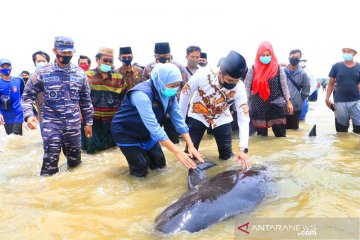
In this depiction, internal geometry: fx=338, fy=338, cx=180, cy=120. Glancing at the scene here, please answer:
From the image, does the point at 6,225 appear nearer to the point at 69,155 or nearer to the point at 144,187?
the point at 144,187

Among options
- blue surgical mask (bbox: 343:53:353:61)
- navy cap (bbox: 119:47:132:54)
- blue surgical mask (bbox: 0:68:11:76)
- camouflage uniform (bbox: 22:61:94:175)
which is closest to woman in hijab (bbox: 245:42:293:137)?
blue surgical mask (bbox: 343:53:353:61)

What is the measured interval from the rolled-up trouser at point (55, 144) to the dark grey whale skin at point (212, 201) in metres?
1.78

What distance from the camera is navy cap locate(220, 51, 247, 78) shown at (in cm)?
→ 372

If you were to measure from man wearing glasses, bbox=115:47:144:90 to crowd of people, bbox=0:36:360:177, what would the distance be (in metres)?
0.02

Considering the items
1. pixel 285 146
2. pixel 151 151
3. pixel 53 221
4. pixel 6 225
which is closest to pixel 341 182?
pixel 285 146

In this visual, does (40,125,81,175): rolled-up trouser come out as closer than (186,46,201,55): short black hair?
Yes

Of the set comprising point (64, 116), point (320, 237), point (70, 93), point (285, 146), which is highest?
point (70, 93)

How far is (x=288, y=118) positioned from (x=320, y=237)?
5.30m

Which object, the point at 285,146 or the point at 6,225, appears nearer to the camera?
the point at 6,225

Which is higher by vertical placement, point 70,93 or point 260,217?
point 70,93

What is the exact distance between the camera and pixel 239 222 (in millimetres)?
2820

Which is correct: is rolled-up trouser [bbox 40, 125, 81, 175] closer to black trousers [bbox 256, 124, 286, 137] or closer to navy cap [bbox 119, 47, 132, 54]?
navy cap [bbox 119, 47, 132, 54]

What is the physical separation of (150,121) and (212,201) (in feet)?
3.74

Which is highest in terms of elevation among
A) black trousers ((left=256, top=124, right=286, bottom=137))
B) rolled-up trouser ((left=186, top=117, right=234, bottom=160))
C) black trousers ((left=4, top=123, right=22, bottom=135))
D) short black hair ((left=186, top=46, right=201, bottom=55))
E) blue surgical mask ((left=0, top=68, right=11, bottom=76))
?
short black hair ((left=186, top=46, right=201, bottom=55))
